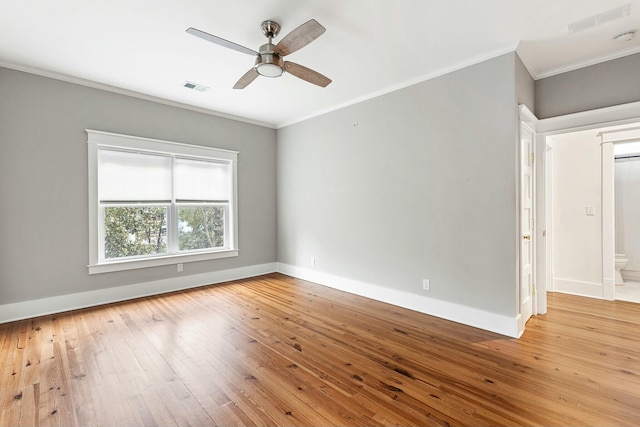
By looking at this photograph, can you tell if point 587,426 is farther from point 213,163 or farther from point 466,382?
point 213,163

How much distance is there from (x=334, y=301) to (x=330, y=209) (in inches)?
58.0

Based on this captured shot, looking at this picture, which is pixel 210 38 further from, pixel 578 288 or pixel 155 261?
pixel 578 288

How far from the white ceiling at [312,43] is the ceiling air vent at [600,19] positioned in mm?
45

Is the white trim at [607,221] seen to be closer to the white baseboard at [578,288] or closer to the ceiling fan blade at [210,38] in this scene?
the white baseboard at [578,288]

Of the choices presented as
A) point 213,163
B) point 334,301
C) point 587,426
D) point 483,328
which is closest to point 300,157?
point 213,163

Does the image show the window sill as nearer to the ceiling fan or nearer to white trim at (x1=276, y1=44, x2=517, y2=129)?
white trim at (x1=276, y1=44, x2=517, y2=129)

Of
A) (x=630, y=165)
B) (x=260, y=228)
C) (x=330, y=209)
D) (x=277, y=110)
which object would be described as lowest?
(x=260, y=228)

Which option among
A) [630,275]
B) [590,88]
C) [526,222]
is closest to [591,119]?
[590,88]

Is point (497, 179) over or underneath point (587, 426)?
over

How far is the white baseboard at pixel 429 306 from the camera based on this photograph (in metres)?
2.94

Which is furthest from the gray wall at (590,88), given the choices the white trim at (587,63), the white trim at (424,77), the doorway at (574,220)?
the white trim at (424,77)

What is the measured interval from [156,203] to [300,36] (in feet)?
10.9

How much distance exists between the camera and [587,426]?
170cm

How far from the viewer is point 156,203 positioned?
14.4 feet
